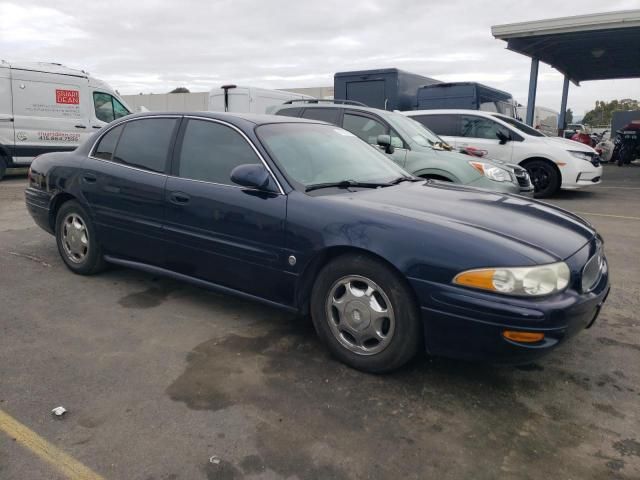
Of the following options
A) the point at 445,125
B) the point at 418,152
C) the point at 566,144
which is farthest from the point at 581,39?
the point at 418,152

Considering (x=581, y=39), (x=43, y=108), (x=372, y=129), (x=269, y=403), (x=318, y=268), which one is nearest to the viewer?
(x=269, y=403)

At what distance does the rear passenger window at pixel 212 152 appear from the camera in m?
3.57

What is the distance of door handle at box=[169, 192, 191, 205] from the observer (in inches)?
144

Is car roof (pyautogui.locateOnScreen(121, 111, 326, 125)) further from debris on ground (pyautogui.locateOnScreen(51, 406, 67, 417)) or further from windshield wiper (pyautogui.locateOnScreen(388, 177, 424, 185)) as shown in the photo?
debris on ground (pyautogui.locateOnScreen(51, 406, 67, 417))

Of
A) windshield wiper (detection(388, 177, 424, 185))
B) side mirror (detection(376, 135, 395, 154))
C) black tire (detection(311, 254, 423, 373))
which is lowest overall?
black tire (detection(311, 254, 423, 373))

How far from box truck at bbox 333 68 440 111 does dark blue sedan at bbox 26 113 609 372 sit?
32.8ft

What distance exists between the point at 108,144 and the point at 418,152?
13.0ft

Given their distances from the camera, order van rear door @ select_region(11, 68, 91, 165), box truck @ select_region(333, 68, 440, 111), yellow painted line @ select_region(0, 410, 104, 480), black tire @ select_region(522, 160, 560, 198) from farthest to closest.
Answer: box truck @ select_region(333, 68, 440, 111) < van rear door @ select_region(11, 68, 91, 165) < black tire @ select_region(522, 160, 560, 198) < yellow painted line @ select_region(0, 410, 104, 480)

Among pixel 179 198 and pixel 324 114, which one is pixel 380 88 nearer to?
pixel 324 114

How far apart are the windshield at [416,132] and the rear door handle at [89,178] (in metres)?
4.26

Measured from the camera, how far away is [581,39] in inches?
639

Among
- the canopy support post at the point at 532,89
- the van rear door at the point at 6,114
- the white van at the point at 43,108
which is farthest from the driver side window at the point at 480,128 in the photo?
the van rear door at the point at 6,114

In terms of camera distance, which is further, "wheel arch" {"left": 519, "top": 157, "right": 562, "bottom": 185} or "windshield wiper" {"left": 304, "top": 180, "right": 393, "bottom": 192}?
"wheel arch" {"left": 519, "top": 157, "right": 562, "bottom": 185}

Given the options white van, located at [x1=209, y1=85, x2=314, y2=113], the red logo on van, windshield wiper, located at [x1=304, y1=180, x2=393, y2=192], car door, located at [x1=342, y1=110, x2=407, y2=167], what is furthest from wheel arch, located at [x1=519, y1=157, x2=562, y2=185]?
the red logo on van
